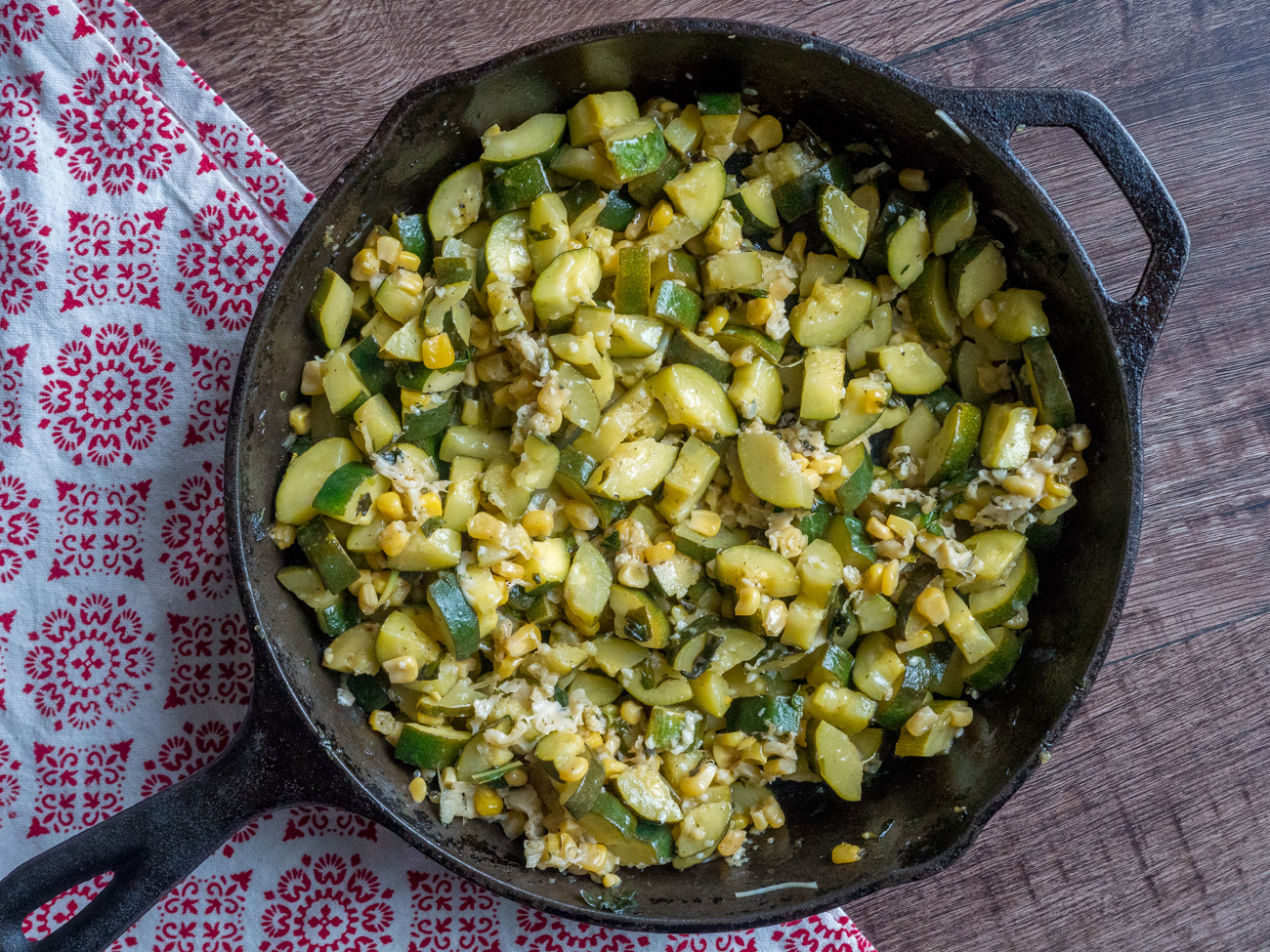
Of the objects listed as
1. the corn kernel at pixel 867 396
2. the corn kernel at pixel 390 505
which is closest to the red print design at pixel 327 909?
the corn kernel at pixel 390 505

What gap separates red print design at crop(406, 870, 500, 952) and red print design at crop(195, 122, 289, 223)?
1980 millimetres

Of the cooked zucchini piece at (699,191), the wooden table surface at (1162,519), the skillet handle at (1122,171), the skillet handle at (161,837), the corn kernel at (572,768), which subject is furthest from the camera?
the wooden table surface at (1162,519)

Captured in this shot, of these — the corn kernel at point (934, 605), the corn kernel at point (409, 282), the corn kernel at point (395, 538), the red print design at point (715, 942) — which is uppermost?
the corn kernel at point (409, 282)

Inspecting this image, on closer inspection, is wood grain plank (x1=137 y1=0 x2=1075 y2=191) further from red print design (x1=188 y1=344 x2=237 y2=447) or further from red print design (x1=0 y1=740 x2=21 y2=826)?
red print design (x1=0 y1=740 x2=21 y2=826)

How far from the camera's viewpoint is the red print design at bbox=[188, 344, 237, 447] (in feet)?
8.86

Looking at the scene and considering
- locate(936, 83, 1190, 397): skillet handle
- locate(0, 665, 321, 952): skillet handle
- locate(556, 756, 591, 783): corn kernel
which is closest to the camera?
locate(0, 665, 321, 952): skillet handle

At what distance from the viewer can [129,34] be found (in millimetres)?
2707

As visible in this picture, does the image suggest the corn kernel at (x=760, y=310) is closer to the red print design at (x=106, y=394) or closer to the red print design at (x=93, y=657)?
the red print design at (x=106, y=394)

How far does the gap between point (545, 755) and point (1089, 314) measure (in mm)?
1817

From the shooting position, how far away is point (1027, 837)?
2.89m

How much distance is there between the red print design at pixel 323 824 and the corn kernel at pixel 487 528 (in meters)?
0.98

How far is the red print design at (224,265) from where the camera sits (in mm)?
2703

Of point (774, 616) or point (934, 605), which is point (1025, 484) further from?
point (774, 616)

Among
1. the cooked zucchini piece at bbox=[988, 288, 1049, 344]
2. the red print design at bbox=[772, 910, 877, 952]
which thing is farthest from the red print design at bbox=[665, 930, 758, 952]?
the cooked zucchini piece at bbox=[988, 288, 1049, 344]
